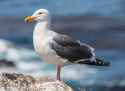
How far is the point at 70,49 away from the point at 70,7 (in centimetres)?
171

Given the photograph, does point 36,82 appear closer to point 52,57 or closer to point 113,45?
point 52,57

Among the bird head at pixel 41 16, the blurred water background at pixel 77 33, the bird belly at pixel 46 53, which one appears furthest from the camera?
the blurred water background at pixel 77 33

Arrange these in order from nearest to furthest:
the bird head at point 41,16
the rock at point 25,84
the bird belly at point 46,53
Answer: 1. the rock at point 25,84
2. the bird belly at point 46,53
3. the bird head at point 41,16

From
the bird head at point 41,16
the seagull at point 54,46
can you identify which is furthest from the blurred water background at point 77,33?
the bird head at point 41,16

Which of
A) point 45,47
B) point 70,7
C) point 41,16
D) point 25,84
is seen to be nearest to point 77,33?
point 70,7

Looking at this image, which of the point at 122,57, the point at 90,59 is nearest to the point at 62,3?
the point at 122,57

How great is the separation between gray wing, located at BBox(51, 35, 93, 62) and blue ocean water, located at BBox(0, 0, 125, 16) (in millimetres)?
1601

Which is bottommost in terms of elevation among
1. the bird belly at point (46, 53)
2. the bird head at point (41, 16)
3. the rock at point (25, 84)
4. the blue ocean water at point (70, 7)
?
the rock at point (25, 84)

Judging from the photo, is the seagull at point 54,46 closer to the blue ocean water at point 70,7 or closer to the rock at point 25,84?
the rock at point 25,84

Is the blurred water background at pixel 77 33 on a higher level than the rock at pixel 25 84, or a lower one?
higher

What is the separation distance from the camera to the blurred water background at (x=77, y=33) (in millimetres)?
5457

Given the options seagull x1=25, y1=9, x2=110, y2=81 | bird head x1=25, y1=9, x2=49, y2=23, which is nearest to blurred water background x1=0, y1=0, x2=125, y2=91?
seagull x1=25, y1=9, x2=110, y2=81

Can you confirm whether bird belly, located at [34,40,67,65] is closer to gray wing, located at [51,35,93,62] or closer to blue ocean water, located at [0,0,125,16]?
gray wing, located at [51,35,93,62]

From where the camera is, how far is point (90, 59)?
4039mm
